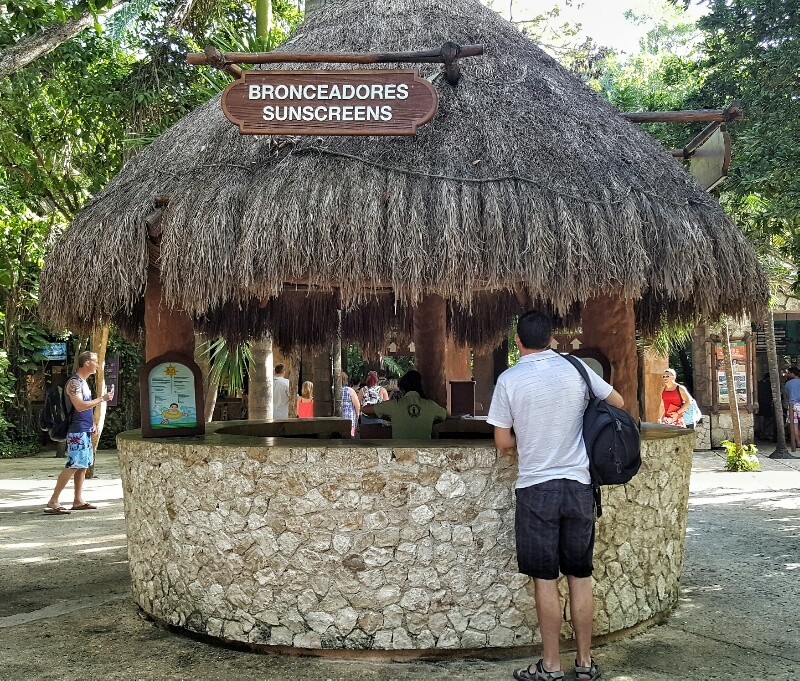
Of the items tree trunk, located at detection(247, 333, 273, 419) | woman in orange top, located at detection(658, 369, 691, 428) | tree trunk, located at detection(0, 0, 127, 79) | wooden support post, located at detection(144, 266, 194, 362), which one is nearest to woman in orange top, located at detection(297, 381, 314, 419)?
tree trunk, located at detection(247, 333, 273, 419)

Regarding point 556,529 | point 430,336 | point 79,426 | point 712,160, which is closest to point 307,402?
point 79,426

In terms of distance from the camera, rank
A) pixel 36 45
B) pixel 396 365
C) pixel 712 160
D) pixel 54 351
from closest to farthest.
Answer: pixel 712 160 → pixel 36 45 → pixel 54 351 → pixel 396 365

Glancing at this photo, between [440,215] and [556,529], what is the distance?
5.73 feet

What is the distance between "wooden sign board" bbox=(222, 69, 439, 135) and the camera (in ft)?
14.8

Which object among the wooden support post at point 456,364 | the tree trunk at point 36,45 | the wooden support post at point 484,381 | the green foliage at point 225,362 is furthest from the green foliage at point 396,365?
the tree trunk at point 36,45

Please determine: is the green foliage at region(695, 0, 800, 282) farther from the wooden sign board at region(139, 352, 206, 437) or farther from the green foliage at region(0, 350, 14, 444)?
the green foliage at region(0, 350, 14, 444)

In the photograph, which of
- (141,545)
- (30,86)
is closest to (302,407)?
(30,86)

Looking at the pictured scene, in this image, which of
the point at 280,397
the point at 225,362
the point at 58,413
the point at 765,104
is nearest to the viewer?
the point at 765,104

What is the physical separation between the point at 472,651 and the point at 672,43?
43045 millimetres

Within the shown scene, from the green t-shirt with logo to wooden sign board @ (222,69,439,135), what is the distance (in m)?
2.16

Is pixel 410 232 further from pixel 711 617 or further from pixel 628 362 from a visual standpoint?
pixel 711 617

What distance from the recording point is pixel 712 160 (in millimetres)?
5602

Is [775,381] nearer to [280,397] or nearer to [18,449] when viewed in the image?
[280,397]

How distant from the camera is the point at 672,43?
41.9 m
